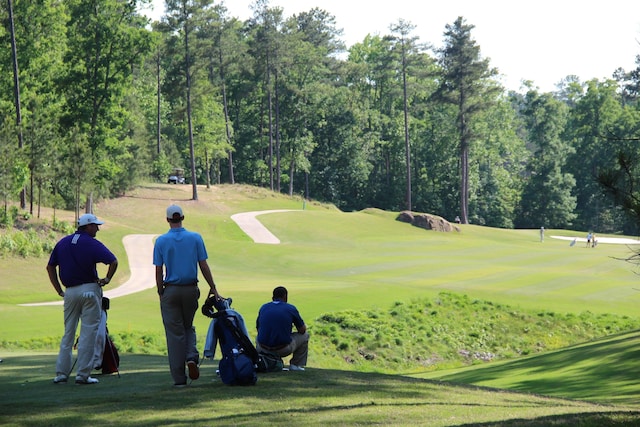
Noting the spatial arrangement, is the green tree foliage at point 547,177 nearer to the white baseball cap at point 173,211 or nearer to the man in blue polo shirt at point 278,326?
the man in blue polo shirt at point 278,326

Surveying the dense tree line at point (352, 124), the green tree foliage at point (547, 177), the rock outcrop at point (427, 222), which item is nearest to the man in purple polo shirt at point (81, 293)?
the dense tree line at point (352, 124)

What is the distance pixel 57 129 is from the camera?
50719 millimetres

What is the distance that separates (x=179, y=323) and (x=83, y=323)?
146 cm

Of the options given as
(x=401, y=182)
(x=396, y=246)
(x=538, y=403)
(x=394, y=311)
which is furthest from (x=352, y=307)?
(x=401, y=182)

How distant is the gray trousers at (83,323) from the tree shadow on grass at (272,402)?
0.27m

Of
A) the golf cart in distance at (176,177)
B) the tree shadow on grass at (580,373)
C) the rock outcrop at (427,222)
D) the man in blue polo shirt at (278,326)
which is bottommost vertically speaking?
the tree shadow on grass at (580,373)

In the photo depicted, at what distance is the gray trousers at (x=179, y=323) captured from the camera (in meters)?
10.1

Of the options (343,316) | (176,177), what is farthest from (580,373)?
(176,177)

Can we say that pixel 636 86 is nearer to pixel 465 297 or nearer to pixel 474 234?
pixel 474 234

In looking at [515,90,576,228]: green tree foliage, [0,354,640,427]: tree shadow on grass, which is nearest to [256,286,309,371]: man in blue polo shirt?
[0,354,640,427]: tree shadow on grass

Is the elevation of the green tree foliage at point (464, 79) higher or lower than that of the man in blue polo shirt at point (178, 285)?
higher

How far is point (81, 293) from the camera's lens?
10.6 meters

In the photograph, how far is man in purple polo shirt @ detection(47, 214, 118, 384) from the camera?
34.6 feet

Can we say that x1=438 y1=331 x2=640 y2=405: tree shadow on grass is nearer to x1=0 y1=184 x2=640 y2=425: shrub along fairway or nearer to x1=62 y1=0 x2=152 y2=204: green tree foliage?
x1=0 y1=184 x2=640 y2=425: shrub along fairway
